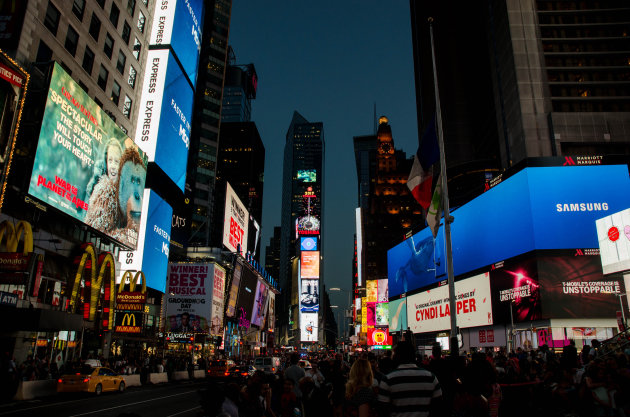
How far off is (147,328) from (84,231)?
20458 mm

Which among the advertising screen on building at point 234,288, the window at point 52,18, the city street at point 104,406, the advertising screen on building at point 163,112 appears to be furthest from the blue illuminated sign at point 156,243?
the city street at point 104,406

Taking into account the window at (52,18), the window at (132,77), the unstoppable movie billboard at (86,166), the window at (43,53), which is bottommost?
the unstoppable movie billboard at (86,166)

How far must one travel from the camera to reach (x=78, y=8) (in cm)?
3272

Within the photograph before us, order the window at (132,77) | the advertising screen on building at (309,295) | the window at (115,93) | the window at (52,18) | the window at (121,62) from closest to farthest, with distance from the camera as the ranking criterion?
1. the window at (52,18)
2. the window at (115,93)
3. the window at (121,62)
4. the window at (132,77)
5. the advertising screen on building at (309,295)

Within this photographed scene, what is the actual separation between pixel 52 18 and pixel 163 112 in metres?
18.8

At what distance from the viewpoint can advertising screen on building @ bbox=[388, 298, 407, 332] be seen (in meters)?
72.8

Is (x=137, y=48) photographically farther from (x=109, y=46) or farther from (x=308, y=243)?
(x=308, y=243)

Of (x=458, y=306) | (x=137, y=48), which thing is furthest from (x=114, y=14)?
(x=458, y=306)

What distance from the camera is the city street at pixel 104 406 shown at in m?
15.4

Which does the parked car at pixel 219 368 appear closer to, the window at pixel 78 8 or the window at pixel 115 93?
the window at pixel 115 93

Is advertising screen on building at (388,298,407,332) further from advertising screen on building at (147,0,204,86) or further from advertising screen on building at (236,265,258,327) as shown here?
advertising screen on building at (147,0,204,86)

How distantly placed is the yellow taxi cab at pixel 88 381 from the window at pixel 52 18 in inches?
840

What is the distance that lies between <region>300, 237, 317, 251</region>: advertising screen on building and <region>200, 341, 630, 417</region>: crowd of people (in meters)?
152

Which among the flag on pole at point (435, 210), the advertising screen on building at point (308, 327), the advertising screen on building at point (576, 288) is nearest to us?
the flag on pole at point (435, 210)
